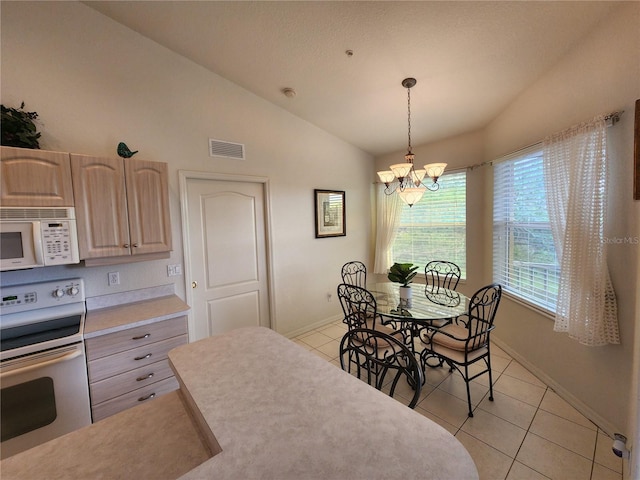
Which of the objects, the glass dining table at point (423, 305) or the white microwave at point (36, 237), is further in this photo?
the glass dining table at point (423, 305)

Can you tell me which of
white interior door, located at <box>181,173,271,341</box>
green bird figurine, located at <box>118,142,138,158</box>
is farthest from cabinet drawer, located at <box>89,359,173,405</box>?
green bird figurine, located at <box>118,142,138,158</box>

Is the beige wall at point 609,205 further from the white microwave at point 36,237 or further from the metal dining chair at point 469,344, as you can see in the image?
the white microwave at point 36,237

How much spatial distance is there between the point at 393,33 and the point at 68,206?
253 centimetres

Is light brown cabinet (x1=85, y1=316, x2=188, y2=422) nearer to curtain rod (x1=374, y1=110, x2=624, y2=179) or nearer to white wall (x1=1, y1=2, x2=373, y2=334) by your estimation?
white wall (x1=1, y1=2, x2=373, y2=334)

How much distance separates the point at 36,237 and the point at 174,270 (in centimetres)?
102

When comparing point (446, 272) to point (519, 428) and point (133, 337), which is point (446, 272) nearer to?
point (519, 428)

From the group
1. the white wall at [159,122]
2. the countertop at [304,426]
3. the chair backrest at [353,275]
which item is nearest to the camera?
Result: the countertop at [304,426]

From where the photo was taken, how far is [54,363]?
158 cm

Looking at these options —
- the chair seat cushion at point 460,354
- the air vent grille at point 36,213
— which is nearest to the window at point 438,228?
the chair seat cushion at point 460,354

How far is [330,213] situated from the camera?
391 cm

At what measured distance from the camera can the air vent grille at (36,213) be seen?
1.61m

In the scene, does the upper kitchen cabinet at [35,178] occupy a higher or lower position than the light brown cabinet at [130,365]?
higher

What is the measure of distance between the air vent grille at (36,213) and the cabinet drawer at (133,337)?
0.82 m

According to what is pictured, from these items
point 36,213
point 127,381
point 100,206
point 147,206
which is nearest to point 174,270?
point 147,206
